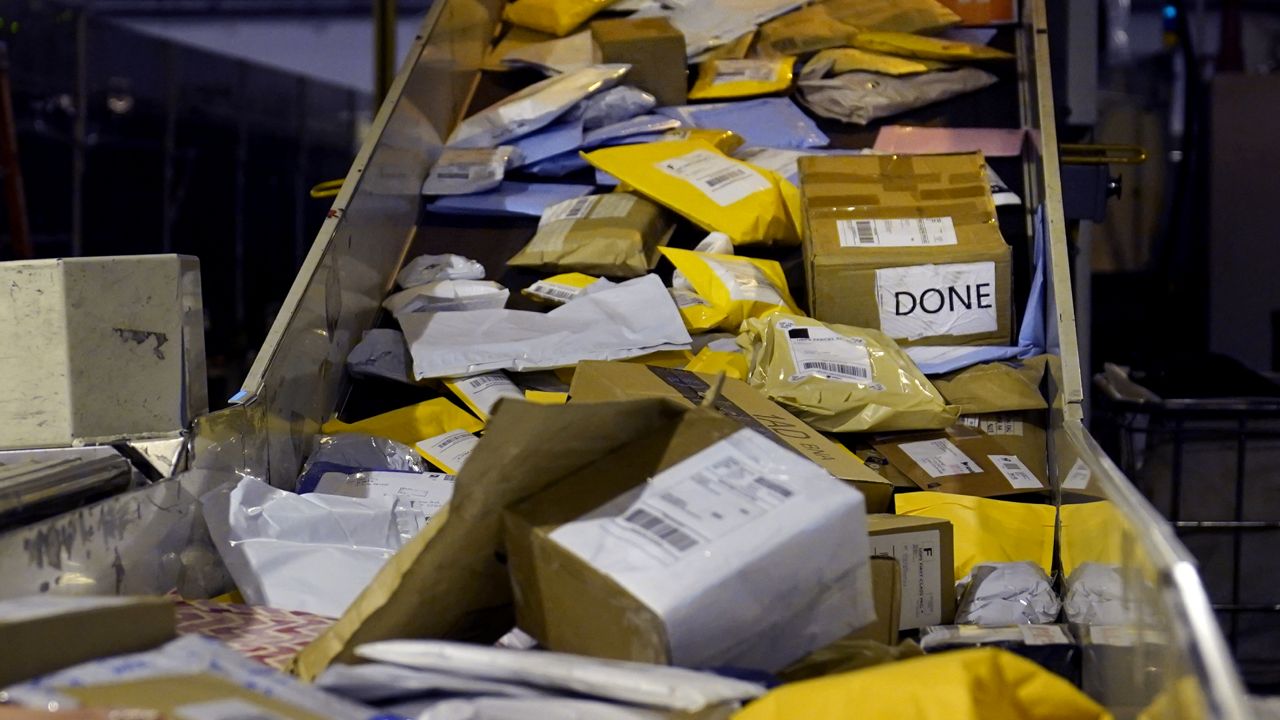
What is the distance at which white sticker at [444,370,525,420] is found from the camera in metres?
1.88

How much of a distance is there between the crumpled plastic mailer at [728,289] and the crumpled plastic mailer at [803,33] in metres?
0.86

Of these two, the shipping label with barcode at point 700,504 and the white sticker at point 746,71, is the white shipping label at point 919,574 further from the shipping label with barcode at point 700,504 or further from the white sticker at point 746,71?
the white sticker at point 746,71

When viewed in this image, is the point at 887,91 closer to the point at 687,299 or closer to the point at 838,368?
the point at 687,299

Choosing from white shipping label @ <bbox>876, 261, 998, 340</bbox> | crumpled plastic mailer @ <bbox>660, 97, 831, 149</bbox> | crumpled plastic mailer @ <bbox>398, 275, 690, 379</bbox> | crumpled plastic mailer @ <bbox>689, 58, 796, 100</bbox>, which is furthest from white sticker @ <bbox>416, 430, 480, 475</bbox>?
crumpled plastic mailer @ <bbox>689, 58, 796, 100</bbox>

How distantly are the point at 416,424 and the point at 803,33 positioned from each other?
147cm

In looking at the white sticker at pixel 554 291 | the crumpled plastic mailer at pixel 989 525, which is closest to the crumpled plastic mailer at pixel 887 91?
the white sticker at pixel 554 291

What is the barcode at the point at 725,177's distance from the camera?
229 cm

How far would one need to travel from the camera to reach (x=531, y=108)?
256 cm

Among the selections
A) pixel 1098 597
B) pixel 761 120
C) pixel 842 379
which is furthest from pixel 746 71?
pixel 1098 597

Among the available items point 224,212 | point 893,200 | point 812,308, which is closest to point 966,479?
point 812,308

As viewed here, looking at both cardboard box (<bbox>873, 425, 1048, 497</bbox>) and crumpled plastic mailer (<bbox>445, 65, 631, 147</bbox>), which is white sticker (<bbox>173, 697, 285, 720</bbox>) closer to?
cardboard box (<bbox>873, 425, 1048, 497</bbox>)

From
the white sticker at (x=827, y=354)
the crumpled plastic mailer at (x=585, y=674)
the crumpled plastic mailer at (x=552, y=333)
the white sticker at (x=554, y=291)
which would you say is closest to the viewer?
the crumpled plastic mailer at (x=585, y=674)

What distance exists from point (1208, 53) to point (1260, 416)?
5.67m

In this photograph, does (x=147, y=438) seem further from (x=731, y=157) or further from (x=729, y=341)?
(x=731, y=157)
